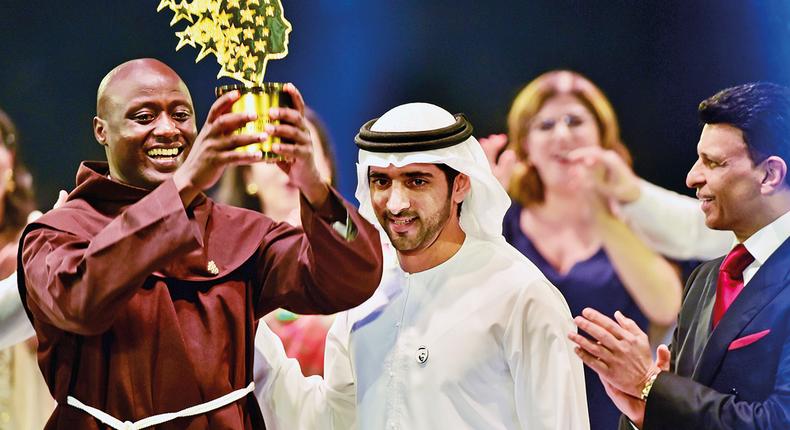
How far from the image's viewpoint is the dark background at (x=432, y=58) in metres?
4.37

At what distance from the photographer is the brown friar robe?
9.11ft

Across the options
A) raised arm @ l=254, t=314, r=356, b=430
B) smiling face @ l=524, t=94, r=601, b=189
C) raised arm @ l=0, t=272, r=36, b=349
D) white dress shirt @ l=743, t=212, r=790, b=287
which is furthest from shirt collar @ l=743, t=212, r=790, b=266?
raised arm @ l=0, t=272, r=36, b=349

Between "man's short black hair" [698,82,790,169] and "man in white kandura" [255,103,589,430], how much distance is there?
78 cm

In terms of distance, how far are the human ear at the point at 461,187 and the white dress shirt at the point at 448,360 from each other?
0.16 metres

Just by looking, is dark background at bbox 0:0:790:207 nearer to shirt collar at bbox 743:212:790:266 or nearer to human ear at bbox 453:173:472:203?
shirt collar at bbox 743:212:790:266

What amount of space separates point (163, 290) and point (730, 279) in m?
1.86

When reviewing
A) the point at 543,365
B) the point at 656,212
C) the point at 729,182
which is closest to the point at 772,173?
the point at 729,182

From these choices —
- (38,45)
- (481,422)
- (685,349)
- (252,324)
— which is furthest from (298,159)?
(38,45)

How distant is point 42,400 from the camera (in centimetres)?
540

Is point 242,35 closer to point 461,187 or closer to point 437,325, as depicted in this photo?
point 461,187

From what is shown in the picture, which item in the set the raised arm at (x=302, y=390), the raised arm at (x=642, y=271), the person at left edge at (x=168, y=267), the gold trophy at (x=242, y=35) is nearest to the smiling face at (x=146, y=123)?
the person at left edge at (x=168, y=267)

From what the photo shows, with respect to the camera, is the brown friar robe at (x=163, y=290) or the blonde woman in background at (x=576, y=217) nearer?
the brown friar robe at (x=163, y=290)

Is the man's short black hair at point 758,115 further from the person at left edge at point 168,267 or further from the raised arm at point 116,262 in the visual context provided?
the raised arm at point 116,262

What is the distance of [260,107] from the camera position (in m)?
2.75
